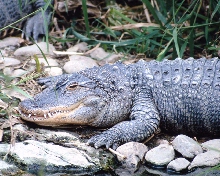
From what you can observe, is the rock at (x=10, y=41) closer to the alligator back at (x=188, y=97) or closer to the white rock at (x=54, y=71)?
the white rock at (x=54, y=71)

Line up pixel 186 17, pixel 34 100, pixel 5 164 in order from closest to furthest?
pixel 5 164 < pixel 34 100 < pixel 186 17

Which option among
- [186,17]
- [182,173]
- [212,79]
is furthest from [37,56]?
[182,173]

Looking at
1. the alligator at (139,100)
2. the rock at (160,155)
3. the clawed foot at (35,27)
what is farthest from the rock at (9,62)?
the rock at (160,155)

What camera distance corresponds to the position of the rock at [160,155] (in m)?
4.23

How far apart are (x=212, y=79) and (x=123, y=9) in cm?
260

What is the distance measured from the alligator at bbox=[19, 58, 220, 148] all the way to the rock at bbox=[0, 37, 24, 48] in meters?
1.63

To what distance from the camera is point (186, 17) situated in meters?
5.64

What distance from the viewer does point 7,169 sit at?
3.93 m

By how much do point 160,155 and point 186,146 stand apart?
0.77 feet

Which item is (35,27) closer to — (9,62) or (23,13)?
(23,13)

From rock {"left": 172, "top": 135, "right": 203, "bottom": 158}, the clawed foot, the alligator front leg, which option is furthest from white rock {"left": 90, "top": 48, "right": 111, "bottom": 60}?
rock {"left": 172, "top": 135, "right": 203, "bottom": 158}

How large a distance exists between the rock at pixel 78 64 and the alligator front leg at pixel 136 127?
1074 mm

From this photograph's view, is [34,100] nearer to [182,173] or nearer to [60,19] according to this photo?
[182,173]

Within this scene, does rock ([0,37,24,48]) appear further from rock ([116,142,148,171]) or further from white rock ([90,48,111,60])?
rock ([116,142,148,171])
